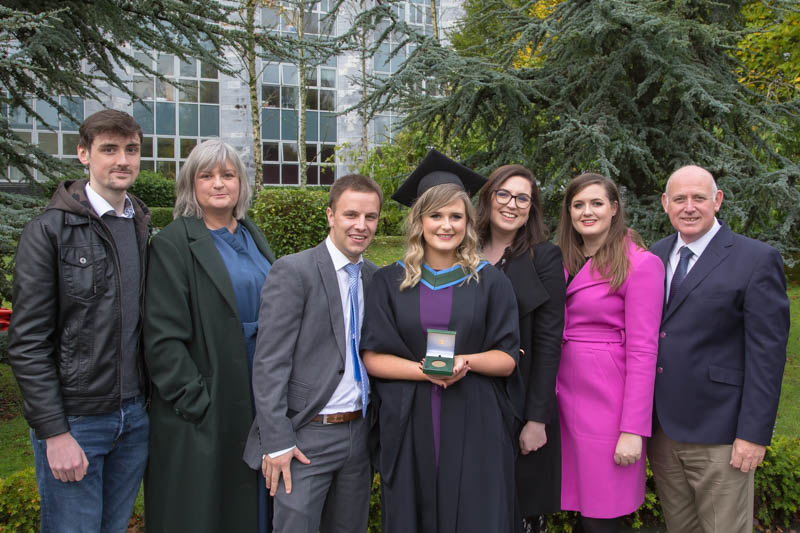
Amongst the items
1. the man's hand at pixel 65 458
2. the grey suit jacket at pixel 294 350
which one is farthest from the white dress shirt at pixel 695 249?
the man's hand at pixel 65 458

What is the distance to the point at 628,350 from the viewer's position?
2.84 metres

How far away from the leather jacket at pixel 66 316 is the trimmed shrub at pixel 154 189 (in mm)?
22182

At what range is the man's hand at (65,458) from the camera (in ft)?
7.73

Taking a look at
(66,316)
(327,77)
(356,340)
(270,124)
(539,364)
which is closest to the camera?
(66,316)

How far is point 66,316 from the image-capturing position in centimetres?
244

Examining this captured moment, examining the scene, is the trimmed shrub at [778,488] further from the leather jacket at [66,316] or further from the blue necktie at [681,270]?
the leather jacket at [66,316]

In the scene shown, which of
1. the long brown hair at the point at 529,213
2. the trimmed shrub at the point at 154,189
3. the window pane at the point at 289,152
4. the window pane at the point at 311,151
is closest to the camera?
the long brown hair at the point at 529,213

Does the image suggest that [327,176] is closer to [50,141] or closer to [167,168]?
[167,168]

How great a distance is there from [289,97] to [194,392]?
2666 cm

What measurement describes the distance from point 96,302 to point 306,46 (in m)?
4.34

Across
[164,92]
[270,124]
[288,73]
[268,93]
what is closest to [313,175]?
[270,124]

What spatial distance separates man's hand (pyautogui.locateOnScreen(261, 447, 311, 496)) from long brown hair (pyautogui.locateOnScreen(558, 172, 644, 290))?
174 cm

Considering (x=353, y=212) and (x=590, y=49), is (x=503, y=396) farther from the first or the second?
(x=590, y=49)

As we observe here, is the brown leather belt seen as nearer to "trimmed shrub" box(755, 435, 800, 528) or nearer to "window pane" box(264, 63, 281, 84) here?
"trimmed shrub" box(755, 435, 800, 528)
